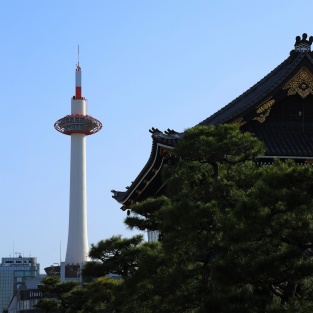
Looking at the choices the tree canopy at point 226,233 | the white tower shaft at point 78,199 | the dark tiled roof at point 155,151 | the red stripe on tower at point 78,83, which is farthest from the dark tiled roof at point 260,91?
the red stripe on tower at point 78,83

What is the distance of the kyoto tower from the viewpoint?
3856 inches

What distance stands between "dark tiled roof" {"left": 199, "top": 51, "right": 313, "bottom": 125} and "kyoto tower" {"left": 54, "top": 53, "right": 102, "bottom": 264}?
231 ft

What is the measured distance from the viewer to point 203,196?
1759cm

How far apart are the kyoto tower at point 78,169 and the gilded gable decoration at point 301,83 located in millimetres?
73895

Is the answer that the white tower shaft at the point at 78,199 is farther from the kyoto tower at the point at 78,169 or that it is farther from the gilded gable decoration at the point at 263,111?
the gilded gable decoration at the point at 263,111

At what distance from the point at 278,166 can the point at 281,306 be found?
2670 mm

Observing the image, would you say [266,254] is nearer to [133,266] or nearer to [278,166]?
[278,166]

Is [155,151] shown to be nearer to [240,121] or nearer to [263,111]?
[240,121]

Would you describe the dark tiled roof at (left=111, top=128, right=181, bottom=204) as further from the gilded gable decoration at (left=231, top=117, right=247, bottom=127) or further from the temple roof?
the gilded gable decoration at (left=231, top=117, right=247, bottom=127)

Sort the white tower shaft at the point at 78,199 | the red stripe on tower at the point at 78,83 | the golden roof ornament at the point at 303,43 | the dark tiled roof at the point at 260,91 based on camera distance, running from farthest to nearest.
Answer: the red stripe on tower at the point at 78,83, the white tower shaft at the point at 78,199, the golden roof ornament at the point at 303,43, the dark tiled roof at the point at 260,91

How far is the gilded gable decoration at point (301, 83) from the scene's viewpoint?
25.8 meters

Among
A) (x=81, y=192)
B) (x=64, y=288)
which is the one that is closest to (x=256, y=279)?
(x=64, y=288)

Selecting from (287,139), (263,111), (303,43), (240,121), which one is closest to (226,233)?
(240,121)

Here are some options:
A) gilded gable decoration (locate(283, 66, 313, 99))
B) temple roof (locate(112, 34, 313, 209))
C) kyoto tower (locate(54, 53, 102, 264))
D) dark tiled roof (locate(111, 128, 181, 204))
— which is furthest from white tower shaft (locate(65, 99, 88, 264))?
gilded gable decoration (locate(283, 66, 313, 99))
